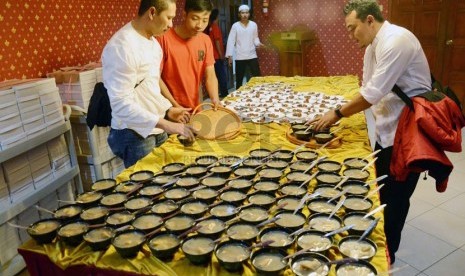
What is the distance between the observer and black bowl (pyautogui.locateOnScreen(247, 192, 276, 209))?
1543mm

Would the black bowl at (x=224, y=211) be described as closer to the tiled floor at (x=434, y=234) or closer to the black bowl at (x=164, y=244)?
the black bowl at (x=164, y=244)

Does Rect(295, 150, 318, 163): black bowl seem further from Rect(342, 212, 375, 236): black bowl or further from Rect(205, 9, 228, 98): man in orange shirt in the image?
Rect(205, 9, 228, 98): man in orange shirt

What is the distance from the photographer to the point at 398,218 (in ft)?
7.61

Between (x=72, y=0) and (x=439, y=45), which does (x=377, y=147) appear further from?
(x=439, y=45)

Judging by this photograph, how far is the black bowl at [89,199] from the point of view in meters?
1.57

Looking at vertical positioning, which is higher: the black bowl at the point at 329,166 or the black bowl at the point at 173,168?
the black bowl at the point at 173,168

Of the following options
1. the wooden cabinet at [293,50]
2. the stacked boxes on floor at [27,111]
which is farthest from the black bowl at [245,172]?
the wooden cabinet at [293,50]

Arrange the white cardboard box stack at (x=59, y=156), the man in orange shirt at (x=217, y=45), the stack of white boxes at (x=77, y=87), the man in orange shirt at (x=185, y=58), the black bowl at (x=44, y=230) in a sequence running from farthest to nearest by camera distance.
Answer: the man in orange shirt at (x=217, y=45), the stack of white boxes at (x=77, y=87), the white cardboard box stack at (x=59, y=156), the man in orange shirt at (x=185, y=58), the black bowl at (x=44, y=230)

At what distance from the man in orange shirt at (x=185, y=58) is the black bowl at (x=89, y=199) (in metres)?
1.11

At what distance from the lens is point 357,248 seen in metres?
1.26

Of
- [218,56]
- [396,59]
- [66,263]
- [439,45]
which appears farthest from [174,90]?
[439,45]

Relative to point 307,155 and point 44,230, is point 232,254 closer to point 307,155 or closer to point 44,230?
point 44,230

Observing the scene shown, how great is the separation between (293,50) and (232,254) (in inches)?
262

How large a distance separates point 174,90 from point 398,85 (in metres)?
1.58
